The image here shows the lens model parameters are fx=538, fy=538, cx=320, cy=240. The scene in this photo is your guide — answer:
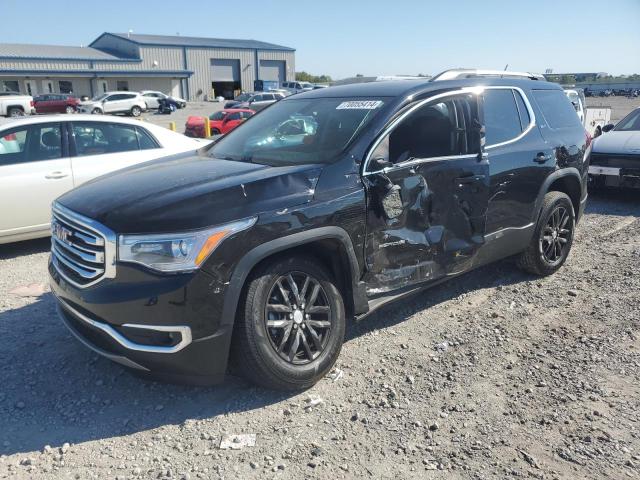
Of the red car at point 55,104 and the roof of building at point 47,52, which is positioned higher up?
the roof of building at point 47,52

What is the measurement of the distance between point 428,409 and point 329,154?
67.9 inches

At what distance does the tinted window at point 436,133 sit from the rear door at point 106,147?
13.2ft

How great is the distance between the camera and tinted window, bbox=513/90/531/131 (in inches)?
192

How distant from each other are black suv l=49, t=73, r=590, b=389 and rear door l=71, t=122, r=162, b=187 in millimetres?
2411

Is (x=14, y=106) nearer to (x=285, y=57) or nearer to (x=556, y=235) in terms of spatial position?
(x=556, y=235)

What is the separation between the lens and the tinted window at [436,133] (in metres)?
3.77

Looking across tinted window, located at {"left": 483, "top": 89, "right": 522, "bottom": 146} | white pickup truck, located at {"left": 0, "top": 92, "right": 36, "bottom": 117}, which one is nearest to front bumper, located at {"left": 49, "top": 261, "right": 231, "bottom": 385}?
tinted window, located at {"left": 483, "top": 89, "right": 522, "bottom": 146}

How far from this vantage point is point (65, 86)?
173ft

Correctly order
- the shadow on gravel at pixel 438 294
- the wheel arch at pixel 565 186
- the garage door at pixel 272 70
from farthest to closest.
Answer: the garage door at pixel 272 70, the wheel arch at pixel 565 186, the shadow on gravel at pixel 438 294

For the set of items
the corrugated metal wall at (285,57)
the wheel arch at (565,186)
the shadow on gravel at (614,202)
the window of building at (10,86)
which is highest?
the corrugated metal wall at (285,57)

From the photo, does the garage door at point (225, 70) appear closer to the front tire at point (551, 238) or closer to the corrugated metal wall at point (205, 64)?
the corrugated metal wall at point (205, 64)

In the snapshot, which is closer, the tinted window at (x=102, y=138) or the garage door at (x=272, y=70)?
the tinted window at (x=102, y=138)

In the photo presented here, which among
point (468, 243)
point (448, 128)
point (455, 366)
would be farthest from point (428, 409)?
point (448, 128)

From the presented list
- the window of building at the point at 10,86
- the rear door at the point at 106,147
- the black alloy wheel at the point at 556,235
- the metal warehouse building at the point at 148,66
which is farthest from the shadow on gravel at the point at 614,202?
the window of building at the point at 10,86
